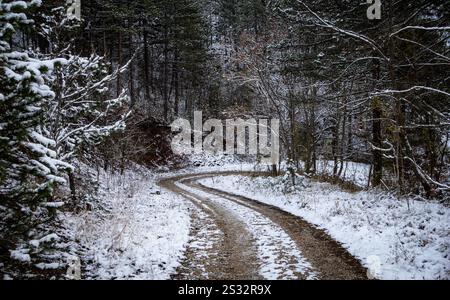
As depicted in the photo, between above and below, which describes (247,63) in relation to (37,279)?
above

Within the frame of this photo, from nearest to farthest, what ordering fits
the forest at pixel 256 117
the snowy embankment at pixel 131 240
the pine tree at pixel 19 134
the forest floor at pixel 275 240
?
the pine tree at pixel 19 134 < the forest at pixel 256 117 < the forest floor at pixel 275 240 < the snowy embankment at pixel 131 240

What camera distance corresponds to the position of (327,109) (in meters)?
20.3

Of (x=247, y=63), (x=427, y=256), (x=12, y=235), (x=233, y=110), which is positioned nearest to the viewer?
(x=12, y=235)

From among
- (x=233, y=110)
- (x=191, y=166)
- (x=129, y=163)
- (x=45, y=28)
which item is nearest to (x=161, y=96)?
(x=191, y=166)

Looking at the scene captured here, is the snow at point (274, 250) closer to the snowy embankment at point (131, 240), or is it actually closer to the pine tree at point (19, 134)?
the snowy embankment at point (131, 240)

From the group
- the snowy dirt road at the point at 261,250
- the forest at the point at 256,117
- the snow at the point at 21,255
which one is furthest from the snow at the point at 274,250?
the snow at the point at 21,255

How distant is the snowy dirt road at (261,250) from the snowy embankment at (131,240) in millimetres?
412

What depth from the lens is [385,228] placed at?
859 cm

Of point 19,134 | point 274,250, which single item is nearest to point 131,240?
point 274,250

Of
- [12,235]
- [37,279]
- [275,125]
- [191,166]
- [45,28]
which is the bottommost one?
[191,166]

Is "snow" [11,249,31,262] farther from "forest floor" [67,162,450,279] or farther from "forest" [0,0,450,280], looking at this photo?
"forest floor" [67,162,450,279]

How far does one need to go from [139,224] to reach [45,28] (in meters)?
6.52

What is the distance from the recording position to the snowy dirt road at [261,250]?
693cm
